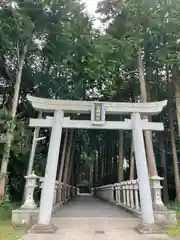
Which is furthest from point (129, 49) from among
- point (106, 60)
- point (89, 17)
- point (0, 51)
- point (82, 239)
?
point (82, 239)

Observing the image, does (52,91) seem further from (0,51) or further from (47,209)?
(47,209)

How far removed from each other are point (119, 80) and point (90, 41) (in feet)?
10.5

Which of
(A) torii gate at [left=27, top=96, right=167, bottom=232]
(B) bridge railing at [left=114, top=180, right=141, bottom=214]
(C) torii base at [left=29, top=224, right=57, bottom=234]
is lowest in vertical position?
(C) torii base at [left=29, top=224, right=57, bottom=234]

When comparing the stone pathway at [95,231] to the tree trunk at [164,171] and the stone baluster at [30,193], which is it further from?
the tree trunk at [164,171]

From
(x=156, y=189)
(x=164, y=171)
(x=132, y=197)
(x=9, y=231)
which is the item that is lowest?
(x=9, y=231)

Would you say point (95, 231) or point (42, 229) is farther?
point (95, 231)

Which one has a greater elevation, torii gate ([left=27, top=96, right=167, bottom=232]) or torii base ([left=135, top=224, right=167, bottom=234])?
torii gate ([left=27, top=96, right=167, bottom=232])

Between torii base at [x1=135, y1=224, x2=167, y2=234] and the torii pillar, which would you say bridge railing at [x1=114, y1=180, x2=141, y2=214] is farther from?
the torii pillar

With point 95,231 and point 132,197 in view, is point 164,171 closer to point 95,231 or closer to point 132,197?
point 132,197

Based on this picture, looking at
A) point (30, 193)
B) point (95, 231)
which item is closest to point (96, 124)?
point (95, 231)

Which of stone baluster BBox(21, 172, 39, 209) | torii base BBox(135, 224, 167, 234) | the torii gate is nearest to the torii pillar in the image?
the torii gate

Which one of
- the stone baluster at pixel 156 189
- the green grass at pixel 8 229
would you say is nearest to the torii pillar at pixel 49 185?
the green grass at pixel 8 229

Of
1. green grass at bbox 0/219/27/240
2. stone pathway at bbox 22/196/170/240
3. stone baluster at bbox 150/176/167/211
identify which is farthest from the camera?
stone baluster at bbox 150/176/167/211

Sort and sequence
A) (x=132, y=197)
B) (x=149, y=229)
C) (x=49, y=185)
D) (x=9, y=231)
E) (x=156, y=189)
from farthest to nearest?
(x=132, y=197), (x=156, y=189), (x=49, y=185), (x=9, y=231), (x=149, y=229)
